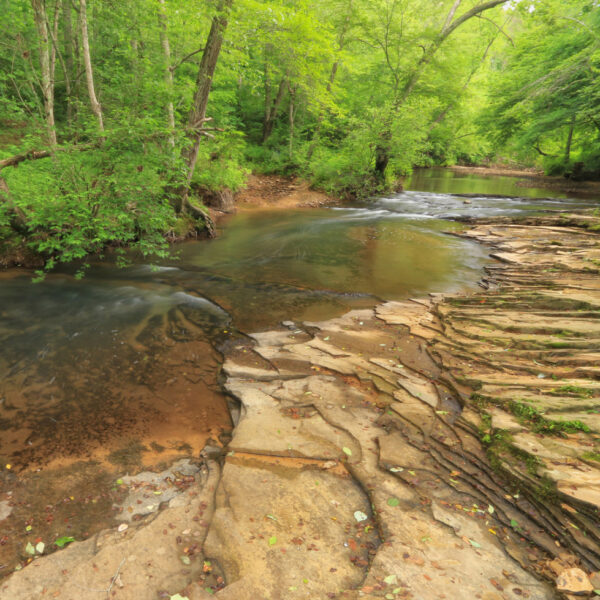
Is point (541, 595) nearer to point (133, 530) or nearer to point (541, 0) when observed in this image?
point (133, 530)

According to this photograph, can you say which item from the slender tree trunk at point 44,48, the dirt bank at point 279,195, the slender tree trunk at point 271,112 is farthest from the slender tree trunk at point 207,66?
the slender tree trunk at point 271,112

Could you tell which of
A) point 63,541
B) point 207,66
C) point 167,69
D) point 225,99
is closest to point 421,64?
point 225,99

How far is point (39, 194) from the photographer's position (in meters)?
6.97

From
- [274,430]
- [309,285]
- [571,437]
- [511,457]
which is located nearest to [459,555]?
[511,457]

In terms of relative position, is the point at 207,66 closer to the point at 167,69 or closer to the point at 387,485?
the point at 167,69

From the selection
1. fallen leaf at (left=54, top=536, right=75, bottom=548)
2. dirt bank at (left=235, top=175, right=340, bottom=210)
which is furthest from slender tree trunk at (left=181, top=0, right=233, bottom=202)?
fallen leaf at (left=54, top=536, right=75, bottom=548)

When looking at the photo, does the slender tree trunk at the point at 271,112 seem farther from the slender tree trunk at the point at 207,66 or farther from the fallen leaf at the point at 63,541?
the fallen leaf at the point at 63,541

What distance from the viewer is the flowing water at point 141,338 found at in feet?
10.7

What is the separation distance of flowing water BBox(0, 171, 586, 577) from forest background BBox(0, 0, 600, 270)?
125 centimetres

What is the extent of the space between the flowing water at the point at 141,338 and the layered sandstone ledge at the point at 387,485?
51cm

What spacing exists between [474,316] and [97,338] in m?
6.40

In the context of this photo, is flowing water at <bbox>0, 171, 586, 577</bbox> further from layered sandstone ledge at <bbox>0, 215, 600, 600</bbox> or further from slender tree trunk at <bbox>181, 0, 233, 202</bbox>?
slender tree trunk at <bbox>181, 0, 233, 202</bbox>

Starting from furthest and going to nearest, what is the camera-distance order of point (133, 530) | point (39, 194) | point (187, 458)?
point (39, 194), point (187, 458), point (133, 530)

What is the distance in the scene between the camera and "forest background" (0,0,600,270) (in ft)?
23.5
